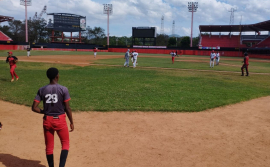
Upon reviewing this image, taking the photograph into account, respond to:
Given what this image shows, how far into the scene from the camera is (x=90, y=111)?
30.4ft

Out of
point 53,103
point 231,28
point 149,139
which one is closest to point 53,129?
point 53,103

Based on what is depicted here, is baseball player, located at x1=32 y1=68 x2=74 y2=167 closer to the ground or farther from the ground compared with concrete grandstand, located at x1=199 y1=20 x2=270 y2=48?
closer to the ground

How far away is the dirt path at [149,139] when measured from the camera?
541 cm

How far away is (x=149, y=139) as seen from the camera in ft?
21.9

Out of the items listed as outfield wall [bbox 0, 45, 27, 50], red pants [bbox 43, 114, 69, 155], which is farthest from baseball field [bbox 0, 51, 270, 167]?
outfield wall [bbox 0, 45, 27, 50]

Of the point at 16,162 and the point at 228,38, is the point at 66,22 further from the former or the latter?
the point at 16,162

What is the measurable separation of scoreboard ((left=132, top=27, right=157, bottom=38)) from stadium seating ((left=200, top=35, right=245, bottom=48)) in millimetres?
16237

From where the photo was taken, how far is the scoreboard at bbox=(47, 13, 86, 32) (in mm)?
87500

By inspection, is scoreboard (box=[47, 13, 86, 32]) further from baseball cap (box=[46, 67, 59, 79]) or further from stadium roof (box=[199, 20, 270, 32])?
baseball cap (box=[46, 67, 59, 79])

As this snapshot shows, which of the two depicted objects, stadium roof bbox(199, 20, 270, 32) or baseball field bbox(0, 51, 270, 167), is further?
stadium roof bbox(199, 20, 270, 32)

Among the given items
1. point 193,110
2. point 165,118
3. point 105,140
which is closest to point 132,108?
point 165,118

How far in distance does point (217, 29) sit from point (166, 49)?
18.8 metres

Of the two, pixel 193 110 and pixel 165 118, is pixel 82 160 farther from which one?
pixel 193 110

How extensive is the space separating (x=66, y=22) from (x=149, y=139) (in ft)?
296
